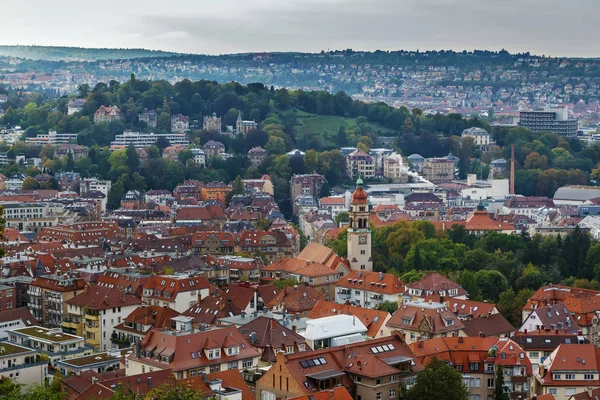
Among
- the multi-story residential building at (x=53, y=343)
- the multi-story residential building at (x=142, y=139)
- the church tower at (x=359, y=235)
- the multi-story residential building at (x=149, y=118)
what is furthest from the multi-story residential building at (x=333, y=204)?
the multi-story residential building at (x=53, y=343)

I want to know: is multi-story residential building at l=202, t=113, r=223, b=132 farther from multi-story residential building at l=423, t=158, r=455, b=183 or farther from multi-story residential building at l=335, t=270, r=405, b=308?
multi-story residential building at l=335, t=270, r=405, b=308

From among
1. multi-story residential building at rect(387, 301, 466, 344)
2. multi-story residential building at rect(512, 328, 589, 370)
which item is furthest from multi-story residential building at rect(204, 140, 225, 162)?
multi-story residential building at rect(512, 328, 589, 370)

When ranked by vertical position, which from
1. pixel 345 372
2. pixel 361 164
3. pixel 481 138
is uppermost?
pixel 345 372

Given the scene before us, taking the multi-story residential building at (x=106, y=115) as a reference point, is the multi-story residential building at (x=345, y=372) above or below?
below

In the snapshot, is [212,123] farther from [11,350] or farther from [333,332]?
[333,332]

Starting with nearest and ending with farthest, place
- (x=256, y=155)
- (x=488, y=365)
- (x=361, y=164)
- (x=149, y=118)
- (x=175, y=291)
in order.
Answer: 1. (x=488, y=365)
2. (x=175, y=291)
3. (x=256, y=155)
4. (x=361, y=164)
5. (x=149, y=118)

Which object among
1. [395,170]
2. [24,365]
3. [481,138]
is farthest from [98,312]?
[481,138]

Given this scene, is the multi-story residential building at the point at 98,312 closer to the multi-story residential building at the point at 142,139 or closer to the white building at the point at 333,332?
the white building at the point at 333,332
